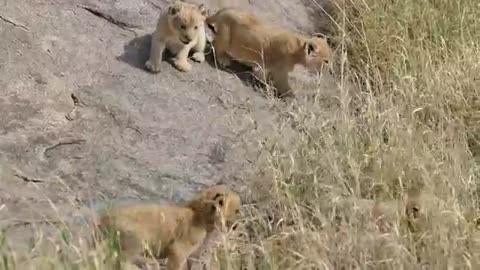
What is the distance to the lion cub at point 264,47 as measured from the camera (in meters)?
6.50

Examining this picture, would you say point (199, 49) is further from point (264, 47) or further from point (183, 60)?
point (264, 47)

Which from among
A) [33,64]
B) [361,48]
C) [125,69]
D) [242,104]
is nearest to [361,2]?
[361,48]

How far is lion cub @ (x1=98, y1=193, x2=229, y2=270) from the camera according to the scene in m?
4.35

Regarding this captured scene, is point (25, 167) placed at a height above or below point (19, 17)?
below


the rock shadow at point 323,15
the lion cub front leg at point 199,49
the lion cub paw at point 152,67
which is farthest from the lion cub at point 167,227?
the rock shadow at point 323,15

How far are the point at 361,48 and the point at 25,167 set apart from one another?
2.57 meters

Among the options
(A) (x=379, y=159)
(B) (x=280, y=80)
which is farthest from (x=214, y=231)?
(B) (x=280, y=80)

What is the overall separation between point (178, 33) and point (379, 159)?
1.65 meters

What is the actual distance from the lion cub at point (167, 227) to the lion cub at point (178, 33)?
60.7 inches

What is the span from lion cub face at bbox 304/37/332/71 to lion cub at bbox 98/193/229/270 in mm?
2007

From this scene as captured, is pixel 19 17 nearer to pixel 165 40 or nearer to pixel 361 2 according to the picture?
pixel 165 40

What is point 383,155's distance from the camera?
505 cm

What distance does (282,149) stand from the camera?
5.24 m


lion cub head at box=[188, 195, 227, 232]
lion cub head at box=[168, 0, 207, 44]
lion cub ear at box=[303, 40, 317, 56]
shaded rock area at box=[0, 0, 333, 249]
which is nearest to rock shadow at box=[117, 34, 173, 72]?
shaded rock area at box=[0, 0, 333, 249]
